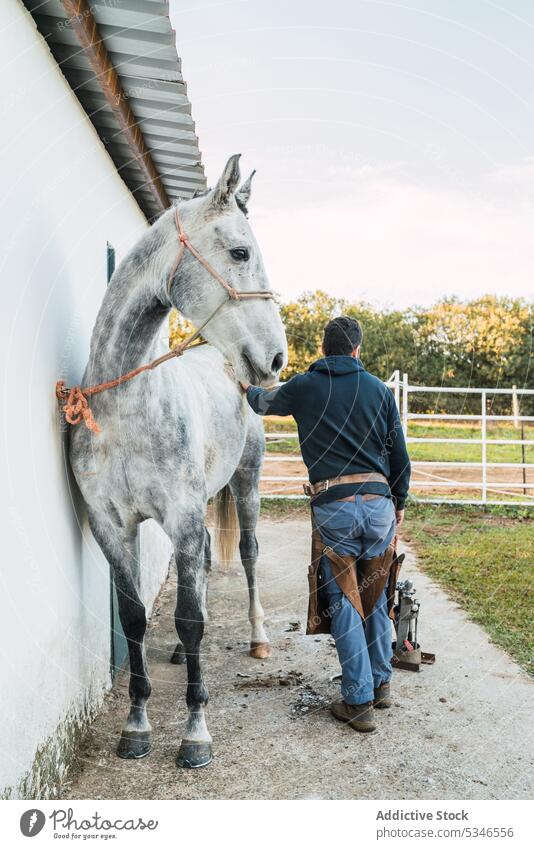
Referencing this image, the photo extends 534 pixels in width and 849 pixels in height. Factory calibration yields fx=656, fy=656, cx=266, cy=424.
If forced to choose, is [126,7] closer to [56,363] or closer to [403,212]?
[56,363]

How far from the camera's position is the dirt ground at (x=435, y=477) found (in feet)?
36.9

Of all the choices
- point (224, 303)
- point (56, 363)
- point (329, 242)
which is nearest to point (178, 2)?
point (224, 303)

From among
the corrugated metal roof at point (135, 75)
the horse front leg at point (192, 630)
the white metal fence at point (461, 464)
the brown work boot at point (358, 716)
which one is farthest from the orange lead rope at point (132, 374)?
the white metal fence at point (461, 464)

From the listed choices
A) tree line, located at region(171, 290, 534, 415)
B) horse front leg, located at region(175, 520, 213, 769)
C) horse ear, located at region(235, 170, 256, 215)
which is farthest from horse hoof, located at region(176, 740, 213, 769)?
tree line, located at region(171, 290, 534, 415)

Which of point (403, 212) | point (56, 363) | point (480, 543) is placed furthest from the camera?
point (480, 543)

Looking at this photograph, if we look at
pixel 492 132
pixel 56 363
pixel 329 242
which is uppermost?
pixel 492 132

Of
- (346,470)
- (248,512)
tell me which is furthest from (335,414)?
(248,512)

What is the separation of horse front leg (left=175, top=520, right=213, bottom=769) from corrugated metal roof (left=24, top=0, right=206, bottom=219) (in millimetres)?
2134

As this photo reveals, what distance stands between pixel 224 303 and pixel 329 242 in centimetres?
236

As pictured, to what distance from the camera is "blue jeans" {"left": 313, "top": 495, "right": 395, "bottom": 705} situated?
318 centimetres

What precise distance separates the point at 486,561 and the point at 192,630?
14.6 ft

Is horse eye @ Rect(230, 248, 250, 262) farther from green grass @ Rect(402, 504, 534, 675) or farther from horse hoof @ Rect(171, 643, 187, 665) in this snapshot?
green grass @ Rect(402, 504, 534, 675)

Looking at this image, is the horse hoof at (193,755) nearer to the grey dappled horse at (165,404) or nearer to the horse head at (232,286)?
the grey dappled horse at (165,404)

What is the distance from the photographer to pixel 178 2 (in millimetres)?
2934
